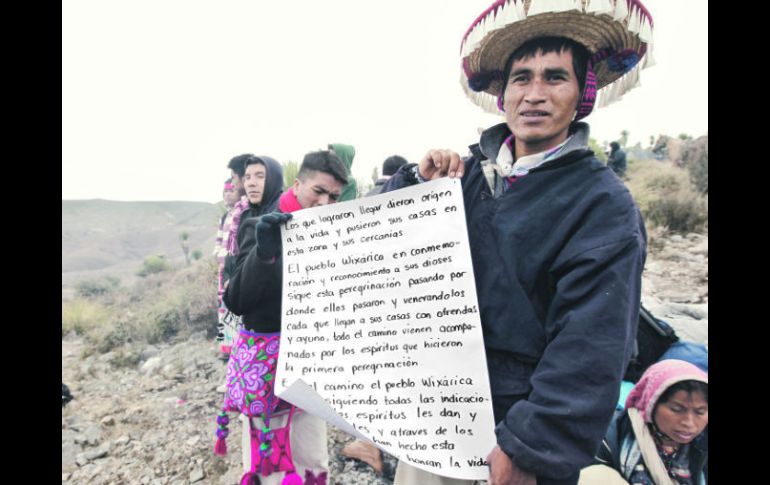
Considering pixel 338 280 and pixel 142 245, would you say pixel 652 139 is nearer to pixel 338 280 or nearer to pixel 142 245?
pixel 338 280

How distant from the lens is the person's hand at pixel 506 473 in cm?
91

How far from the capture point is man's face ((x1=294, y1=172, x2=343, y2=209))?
6.18 feet

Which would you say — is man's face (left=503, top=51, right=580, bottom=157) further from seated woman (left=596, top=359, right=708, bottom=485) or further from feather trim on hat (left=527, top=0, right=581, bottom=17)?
seated woman (left=596, top=359, right=708, bottom=485)

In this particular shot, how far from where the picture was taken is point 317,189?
191cm

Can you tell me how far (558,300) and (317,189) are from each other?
1.31 metres

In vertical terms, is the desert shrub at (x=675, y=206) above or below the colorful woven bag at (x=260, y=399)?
above

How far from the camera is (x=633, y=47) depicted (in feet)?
4.08

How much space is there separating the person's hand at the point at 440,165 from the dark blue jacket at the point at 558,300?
0.12 metres

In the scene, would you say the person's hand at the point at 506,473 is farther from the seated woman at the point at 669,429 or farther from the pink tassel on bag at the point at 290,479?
the seated woman at the point at 669,429

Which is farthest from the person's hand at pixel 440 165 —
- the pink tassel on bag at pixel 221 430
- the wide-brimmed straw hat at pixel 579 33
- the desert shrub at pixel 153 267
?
the desert shrub at pixel 153 267

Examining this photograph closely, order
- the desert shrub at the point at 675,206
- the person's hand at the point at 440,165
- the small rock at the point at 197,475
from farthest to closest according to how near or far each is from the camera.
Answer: the desert shrub at the point at 675,206, the small rock at the point at 197,475, the person's hand at the point at 440,165

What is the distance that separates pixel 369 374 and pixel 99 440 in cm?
408
